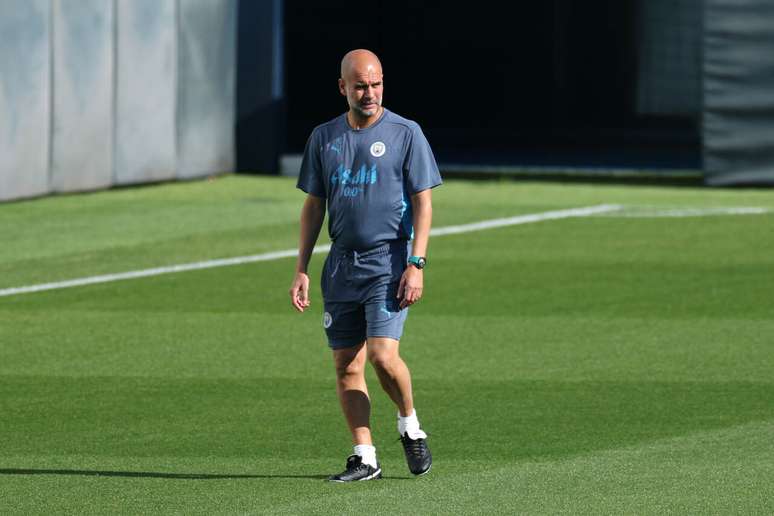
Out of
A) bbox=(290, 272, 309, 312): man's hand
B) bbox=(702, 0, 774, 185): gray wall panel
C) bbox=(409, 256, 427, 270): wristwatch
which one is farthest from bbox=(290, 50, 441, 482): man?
bbox=(702, 0, 774, 185): gray wall panel

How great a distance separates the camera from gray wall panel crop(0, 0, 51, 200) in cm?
2234

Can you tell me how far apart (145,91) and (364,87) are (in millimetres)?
17684

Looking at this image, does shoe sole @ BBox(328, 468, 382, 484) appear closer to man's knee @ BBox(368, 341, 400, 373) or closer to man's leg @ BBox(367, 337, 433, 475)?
man's leg @ BBox(367, 337, 433, 475)

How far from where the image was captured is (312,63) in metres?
35.6

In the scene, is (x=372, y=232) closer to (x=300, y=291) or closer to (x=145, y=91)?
(x=300, y=291)

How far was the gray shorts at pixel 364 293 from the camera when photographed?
26.3ft

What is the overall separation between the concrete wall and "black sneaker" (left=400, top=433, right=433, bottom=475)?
15.1 m

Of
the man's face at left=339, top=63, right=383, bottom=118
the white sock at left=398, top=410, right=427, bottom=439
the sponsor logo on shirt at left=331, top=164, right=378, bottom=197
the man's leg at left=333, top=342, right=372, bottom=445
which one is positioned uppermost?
the man's face at left=339, top=63, right=383, bottom=118

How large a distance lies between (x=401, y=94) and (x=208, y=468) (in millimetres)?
28174

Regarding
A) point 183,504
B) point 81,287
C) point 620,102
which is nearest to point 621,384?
point 183,504

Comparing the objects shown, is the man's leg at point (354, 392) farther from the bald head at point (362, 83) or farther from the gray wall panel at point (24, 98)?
the gray wall panel at point (24, 98)

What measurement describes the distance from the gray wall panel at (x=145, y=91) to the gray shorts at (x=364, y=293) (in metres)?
17.1

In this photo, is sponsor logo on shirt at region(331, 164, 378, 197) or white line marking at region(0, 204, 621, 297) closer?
sponsor logo on shirt at region(331, 164, 378, 197)

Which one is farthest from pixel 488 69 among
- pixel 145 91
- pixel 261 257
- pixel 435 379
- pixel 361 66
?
pixel 361 66
